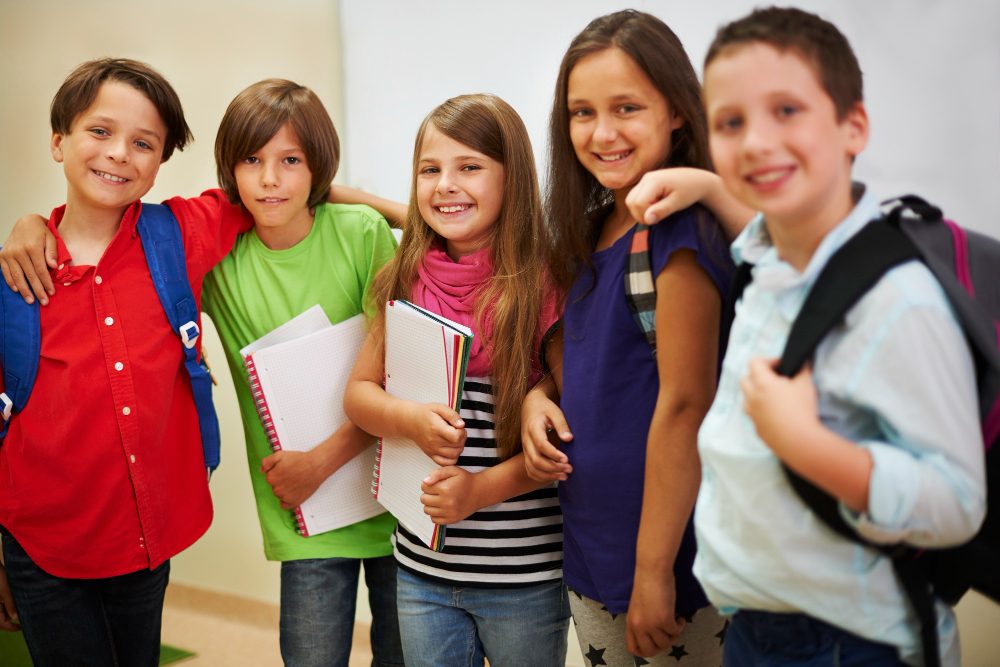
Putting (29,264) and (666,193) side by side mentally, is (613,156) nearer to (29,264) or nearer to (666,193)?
(666,193)

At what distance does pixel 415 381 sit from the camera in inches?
56.0

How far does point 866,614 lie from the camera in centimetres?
83

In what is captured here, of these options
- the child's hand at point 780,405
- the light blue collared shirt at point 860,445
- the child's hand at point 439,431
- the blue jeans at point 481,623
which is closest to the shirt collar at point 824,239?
the light blue collared shirt at point 860,445

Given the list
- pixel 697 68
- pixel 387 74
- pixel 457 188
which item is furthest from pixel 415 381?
pixel 387 74

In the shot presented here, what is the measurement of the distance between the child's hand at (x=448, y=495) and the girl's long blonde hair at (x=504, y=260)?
9 cm

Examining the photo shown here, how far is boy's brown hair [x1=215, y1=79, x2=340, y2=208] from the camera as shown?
1.61 m

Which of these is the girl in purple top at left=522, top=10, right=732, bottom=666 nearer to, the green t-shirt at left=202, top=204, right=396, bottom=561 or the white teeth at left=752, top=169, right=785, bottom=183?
the white teeth at left=752, top=169, right=785, bottom=183

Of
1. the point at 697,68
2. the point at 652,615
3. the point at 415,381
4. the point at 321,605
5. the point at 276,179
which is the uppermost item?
Answer: the point at 697,68

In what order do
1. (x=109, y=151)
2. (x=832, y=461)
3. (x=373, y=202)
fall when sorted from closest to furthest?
1. (x=832, y=461)
2. (x=109, y=151)
3. (x=373, y=202)

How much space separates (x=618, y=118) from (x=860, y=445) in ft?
1.99

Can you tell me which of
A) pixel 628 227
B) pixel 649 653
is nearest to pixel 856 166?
pixel 628 227

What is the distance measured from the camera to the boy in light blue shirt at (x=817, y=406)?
2.52 feet

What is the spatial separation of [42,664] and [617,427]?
1121 mm

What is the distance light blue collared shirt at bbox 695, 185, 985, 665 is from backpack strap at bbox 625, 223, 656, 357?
0.62ft
